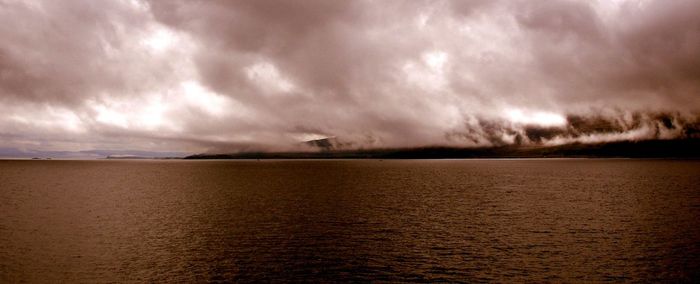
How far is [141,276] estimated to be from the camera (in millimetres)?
37438

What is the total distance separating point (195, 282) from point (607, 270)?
37.8 metres

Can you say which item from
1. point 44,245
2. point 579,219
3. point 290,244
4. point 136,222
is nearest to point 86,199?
point 136,222

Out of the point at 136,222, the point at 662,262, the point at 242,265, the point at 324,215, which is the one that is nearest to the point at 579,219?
the point at 662,262

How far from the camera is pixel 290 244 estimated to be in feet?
160

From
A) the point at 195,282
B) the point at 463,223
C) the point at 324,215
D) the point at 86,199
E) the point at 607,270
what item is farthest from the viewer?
the point at 86,199

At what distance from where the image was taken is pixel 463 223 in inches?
2434

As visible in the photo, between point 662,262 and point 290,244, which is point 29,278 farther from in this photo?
point 662,262

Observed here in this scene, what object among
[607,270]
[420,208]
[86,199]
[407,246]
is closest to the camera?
[607,270]

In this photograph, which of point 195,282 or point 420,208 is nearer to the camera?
point 195,282

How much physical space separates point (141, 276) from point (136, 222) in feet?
99.9

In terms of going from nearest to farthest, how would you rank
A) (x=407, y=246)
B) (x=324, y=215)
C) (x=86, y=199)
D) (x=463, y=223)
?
(x=407, y=246), (x=463, y=223), (x=324, y=215), (x=86, y=199)

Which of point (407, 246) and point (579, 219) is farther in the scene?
point (579, 219)

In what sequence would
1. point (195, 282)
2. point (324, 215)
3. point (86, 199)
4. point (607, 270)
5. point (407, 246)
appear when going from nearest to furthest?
point (195, 282), point (607, 270), point (407, 246), point (324, 215), point (86, 199)

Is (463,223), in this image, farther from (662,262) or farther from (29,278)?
(29,278)
